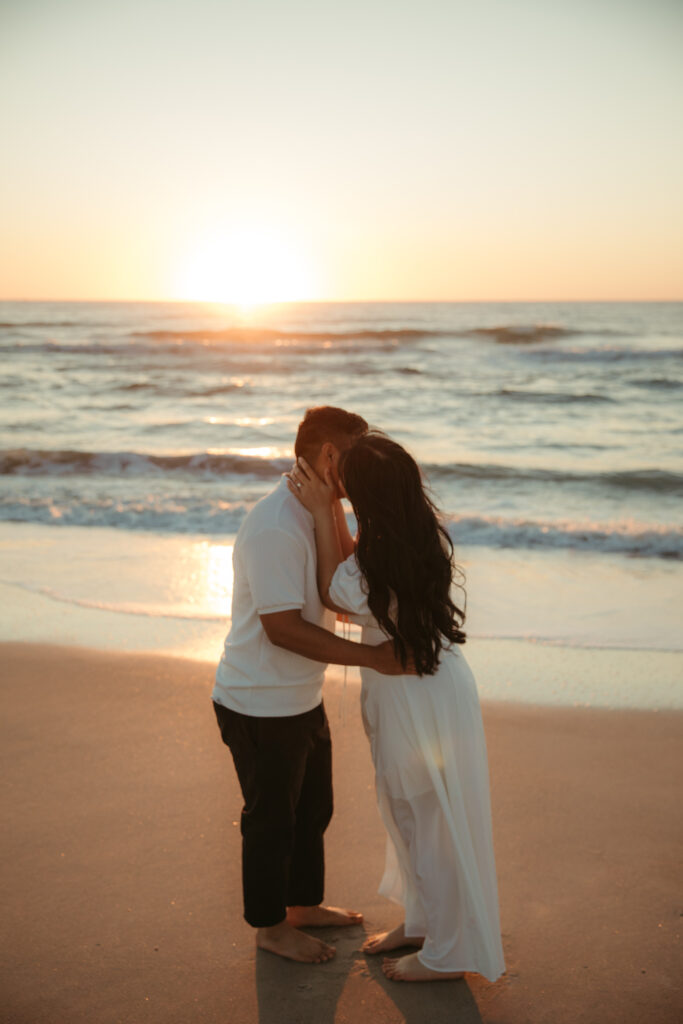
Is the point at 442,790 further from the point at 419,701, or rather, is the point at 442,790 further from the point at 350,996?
the point at 350,996

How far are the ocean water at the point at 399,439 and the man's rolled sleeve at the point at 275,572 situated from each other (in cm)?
305

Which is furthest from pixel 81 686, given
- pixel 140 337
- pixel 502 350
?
pixel 140 337

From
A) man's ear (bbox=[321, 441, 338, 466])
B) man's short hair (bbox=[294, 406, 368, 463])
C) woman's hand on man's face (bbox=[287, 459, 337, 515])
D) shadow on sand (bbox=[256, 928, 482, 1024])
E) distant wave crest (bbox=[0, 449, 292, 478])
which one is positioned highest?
man's short hair (bbox=[294, 406, 368, 463])

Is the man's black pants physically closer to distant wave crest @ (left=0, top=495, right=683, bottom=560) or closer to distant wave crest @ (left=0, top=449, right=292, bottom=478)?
distant wave crest @ (left=0, top=495, right=683, bottom=560)

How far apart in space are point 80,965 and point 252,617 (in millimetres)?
1251

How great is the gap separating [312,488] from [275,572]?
0.89 feet

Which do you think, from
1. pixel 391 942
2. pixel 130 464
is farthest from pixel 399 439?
pixel 391 942

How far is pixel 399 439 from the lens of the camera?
17266mm

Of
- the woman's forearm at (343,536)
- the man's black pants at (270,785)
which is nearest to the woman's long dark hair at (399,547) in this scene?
the woman's forearm at (343,536)

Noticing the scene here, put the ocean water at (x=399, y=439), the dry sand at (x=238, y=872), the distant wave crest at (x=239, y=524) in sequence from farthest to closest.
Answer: the distant wave crest at (x=239, y=524) < the ocean water at (x=399, y=439) < the dry sand at (x=238, y=872)

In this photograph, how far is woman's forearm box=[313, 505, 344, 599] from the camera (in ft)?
8.57

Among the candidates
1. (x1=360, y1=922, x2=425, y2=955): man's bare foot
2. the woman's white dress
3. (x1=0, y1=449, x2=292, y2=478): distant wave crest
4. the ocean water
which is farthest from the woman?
(x1=0, y1=449, x2=292, y2=478): distant wave crest

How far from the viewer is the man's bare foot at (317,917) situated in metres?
3.07

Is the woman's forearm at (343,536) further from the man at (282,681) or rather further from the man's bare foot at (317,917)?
the man's bare foot at (317,917)
